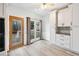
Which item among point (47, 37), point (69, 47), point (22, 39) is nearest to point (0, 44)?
point (22, 39)

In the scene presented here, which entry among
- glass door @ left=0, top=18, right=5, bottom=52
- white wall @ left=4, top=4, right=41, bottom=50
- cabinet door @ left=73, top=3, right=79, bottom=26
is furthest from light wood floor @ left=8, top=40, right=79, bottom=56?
cabinet door @ left=73, top=3, right=79, bottom=26

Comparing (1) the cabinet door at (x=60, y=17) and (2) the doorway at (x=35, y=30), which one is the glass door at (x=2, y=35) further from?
(2) the doorway at (x=35, y=30)

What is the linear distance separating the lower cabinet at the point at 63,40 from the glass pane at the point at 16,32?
7.35ft

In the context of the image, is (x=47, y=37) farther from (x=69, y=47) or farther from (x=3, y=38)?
(x=3, y=38)

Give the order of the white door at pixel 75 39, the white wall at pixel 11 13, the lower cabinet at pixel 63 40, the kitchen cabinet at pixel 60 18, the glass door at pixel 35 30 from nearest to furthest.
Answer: the white door at pixel 75 39 < the white wall at pixel 11 13 < the lower cabinet at pixel 63 40 < the kitchen cabinet at pixel 60 18 < the glass door at pixel 35 30

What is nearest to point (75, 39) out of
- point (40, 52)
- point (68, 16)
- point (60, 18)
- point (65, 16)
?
point (68, 16)

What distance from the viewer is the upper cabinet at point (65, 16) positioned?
16.9 feet

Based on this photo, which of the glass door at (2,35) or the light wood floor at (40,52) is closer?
the light wood floor at (40,52)

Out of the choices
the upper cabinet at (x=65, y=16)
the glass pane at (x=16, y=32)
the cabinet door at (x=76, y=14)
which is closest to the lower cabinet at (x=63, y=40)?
the upper cabinet at (x=65, y=16)

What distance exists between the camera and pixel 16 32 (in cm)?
632

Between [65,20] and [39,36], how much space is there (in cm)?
424

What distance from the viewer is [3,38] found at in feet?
15.6

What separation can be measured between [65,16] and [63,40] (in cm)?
121

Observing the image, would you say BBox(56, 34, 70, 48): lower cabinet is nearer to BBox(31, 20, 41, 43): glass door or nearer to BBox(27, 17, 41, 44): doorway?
BBox(27, 17, 41, 44): doorway
